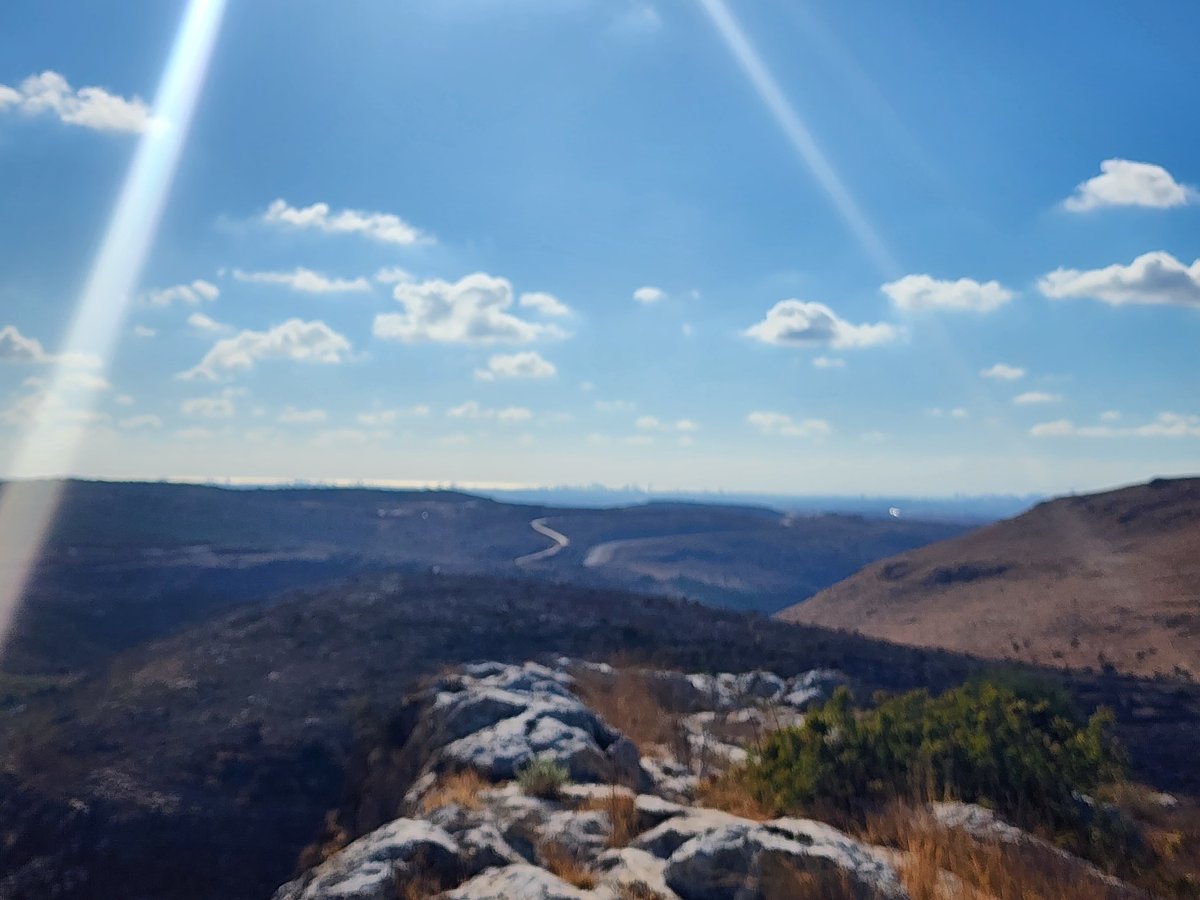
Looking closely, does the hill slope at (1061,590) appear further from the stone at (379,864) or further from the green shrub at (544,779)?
the stone at (379,864)

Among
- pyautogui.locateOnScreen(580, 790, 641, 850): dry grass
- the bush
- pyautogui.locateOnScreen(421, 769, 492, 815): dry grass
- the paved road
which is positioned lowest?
the paved road

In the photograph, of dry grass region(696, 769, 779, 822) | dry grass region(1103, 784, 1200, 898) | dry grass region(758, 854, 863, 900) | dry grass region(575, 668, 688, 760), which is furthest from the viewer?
dry grass region(575, 668, 688, 760)

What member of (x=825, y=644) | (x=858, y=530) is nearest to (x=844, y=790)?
(x=825, y=644)

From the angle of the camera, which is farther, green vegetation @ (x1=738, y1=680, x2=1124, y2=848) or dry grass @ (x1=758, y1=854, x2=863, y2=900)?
green vegetation @ (x1=738, y1=680, x2=1124, y2=848)

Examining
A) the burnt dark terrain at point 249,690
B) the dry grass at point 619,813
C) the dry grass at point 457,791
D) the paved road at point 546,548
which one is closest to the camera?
the dry grass at point 619,813

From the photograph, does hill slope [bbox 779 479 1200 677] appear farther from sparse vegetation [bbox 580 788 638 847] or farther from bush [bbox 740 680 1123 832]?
sparse vegetation [bbox 580 788 638 847]

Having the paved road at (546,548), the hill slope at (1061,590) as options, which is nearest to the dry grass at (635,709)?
the hill slope at (1061,590)

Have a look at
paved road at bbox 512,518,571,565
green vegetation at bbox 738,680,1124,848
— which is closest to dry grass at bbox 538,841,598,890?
green vegetation at bbox 738,680,1124,848

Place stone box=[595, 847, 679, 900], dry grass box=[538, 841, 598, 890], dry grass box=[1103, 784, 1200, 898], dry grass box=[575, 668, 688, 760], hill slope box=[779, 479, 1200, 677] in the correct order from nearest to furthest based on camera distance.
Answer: stone box=[595, 847, 679, 900]
dry grass box=[1103, 784, 1200, 898]
dry grass box=[538, 841, 598, 890]
dry grass box=[575, 668, 688, 760]
hill slope box=[779, 479, 1200, 677]
